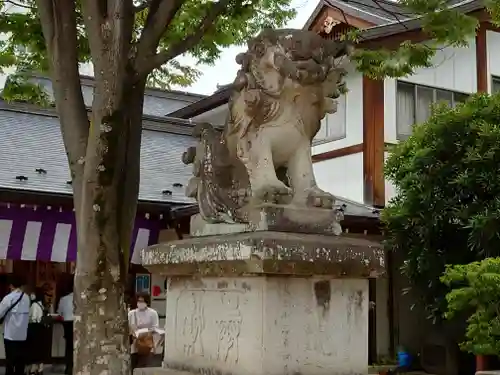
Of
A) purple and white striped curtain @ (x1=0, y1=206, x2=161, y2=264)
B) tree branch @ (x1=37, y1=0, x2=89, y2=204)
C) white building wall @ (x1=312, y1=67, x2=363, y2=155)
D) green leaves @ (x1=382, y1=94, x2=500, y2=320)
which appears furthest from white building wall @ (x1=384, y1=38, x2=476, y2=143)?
tree branch @ (x1=37, y1=0, x2=89, y2=204)

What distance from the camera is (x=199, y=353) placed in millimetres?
4777

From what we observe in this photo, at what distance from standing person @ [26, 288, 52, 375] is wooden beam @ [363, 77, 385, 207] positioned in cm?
727

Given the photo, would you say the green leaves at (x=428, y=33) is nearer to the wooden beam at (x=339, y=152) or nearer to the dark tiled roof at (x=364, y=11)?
the wooden beam at (x=339, y=152)

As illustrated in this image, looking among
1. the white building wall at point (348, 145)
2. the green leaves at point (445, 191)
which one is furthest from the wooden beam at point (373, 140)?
the green leaves at point (445, 191)

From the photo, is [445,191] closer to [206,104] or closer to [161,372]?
[161,372]

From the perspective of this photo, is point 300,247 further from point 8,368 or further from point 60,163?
point 60,163

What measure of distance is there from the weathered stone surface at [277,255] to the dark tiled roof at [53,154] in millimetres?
8427

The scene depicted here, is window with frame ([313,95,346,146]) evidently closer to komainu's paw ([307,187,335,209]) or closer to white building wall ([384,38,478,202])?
white building wall ([384,38,478,202])

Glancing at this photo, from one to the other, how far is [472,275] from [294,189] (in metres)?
4.25

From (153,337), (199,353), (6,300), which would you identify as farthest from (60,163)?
(199,353)

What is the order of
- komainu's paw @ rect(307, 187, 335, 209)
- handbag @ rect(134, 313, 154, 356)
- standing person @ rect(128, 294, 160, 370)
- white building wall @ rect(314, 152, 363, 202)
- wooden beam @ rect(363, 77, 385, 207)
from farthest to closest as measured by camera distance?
white building wall @ rect(314, 152, 363, 202) → wooden beam @ rect(363, 77, 385, 207) → handbag @ rect(134, 313, 154, 356) → standing person @ rect(128, 294, 160, 370) → komainu's paw @ rect(307, 187, 335, 209)

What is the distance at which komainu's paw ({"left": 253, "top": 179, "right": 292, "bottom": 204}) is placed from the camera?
14.8 ft

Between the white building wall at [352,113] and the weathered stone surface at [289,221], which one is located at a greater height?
the white building wall at [352,113]

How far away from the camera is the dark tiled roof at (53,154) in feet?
43.9
